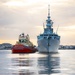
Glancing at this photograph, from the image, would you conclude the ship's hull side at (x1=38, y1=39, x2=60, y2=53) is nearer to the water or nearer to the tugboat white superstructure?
the tugboat white superstructure

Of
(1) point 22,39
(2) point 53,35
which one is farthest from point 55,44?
(1) point 22,39

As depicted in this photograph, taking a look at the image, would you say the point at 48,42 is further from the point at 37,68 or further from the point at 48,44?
the point at 37,68

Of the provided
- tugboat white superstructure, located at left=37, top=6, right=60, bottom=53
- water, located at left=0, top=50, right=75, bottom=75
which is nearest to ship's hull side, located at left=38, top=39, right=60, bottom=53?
tugboat white superstructure, located at left=37, top=6, right=60, bottom=53

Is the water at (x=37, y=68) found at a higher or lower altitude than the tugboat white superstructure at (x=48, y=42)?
lower

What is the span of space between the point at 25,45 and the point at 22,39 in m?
11.7

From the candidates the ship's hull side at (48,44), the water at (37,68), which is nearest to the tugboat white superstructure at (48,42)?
the ship's hull side at (48,44)

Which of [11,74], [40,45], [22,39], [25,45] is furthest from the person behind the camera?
[40,45]

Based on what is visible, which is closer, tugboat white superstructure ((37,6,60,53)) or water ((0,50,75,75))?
water ((0,50,75,75))

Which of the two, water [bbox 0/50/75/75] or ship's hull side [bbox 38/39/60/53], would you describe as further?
ship's hull side [bbox 38/39/60/53]

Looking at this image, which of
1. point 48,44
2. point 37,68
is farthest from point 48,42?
point 37,68

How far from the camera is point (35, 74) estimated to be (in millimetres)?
49094

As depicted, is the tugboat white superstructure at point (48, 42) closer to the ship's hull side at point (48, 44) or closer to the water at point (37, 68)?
the ship's hull side at point (48, 44)

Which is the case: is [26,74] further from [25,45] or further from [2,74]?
[25,45]

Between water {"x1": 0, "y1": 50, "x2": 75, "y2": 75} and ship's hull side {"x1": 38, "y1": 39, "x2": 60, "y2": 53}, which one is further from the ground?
ship's hull side {"x1": 38, "y1": 39, "x2": 60, "y2": 53}
